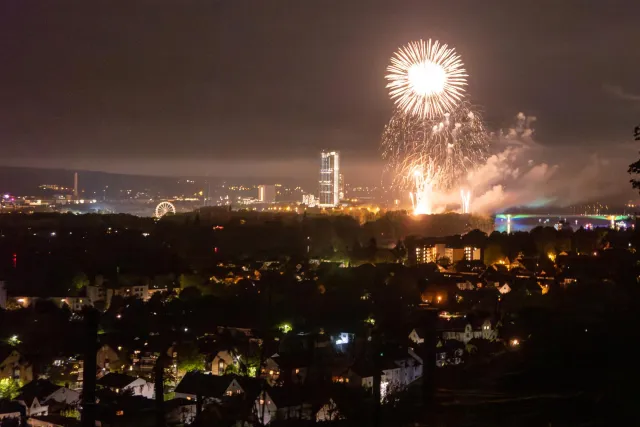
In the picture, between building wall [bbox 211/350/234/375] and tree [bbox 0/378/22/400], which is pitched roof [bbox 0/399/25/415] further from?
building wall [bbox 211/350/234/375]

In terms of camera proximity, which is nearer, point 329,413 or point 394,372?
point 329,413

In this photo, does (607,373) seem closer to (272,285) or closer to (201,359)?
(201,359)

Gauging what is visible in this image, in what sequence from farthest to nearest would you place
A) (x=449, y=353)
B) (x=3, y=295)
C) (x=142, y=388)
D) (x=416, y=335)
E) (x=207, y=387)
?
(x=3, y=295), (x=416, y=335), (x=449, y=353), (x=142, y=388), (x=207, y=387)

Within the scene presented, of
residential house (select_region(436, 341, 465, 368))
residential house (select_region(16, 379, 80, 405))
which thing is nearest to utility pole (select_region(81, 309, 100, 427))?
residential house (select_region(16, 379, 80, 405))

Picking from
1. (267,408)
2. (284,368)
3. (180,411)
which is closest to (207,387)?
(180,411)

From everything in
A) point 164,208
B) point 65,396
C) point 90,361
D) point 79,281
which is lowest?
point 65,396

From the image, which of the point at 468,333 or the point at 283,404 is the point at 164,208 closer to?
the point at 468,333
